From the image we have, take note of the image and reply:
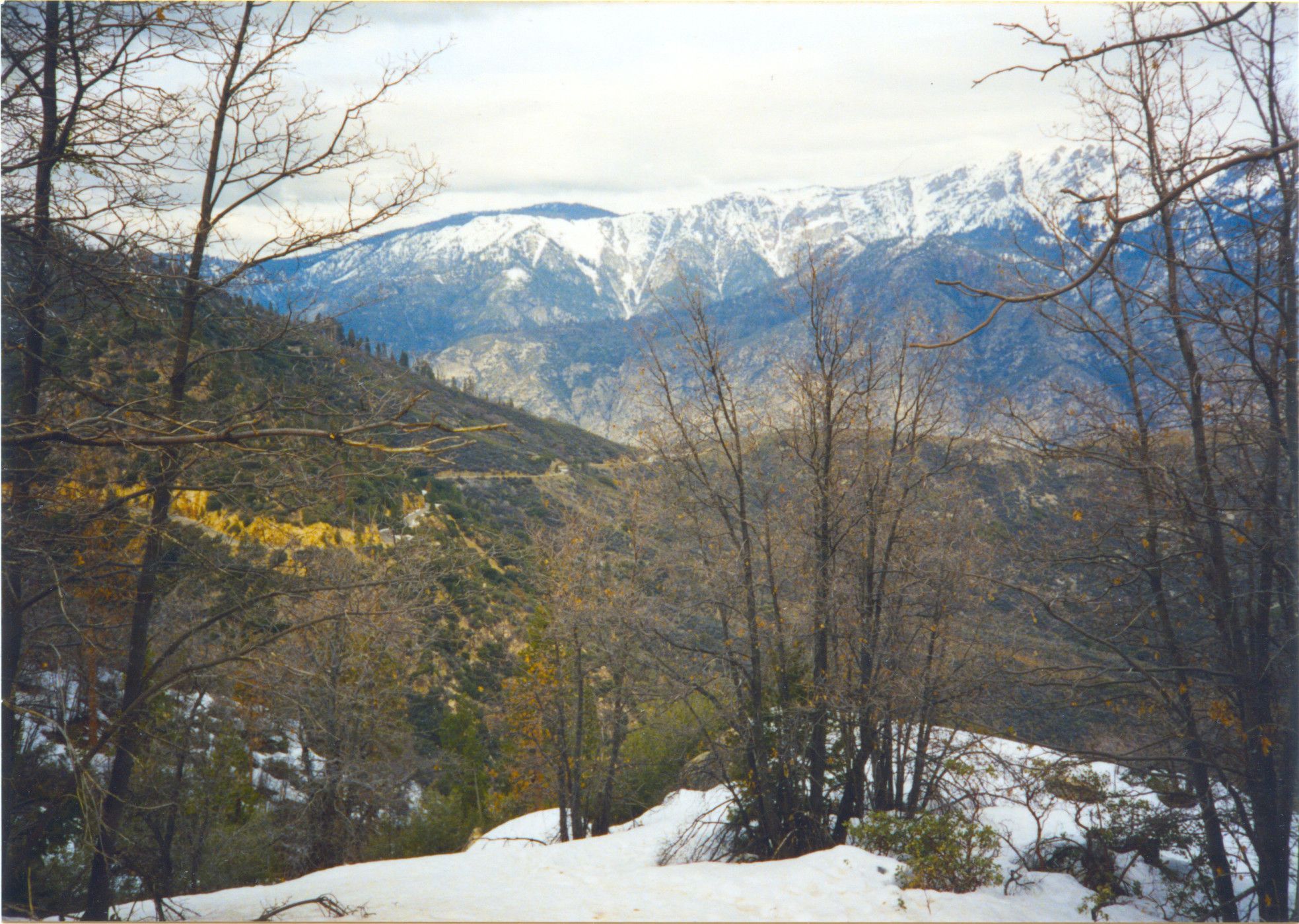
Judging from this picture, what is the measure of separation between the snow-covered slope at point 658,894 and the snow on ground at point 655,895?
0.04 ft

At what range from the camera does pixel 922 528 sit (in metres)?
11.2

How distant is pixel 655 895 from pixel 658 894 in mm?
36

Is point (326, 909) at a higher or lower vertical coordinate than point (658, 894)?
higher

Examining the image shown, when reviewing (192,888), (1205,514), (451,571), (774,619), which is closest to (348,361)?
(451,571)

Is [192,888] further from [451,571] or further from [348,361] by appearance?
[348,361]

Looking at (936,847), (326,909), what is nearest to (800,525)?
(936,847)

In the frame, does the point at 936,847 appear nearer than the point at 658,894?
No

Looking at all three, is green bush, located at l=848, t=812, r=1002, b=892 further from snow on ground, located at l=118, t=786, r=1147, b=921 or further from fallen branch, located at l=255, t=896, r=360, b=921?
fallen branch, located at l=255, t=896, r=360, b=921

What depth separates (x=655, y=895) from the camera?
6590 mm

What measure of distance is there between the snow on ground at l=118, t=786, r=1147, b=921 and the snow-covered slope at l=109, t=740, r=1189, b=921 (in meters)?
0.01

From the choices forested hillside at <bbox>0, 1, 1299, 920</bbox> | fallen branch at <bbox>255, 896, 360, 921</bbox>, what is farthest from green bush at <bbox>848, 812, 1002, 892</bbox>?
fallen branch at <bbox>255, 896, 360, 921</bbox>

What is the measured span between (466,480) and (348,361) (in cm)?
4377

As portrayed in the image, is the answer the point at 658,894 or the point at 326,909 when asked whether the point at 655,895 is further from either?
the point at 326,909

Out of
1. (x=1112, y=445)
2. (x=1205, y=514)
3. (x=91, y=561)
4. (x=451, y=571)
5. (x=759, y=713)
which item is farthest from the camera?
(x=759, y=713)
